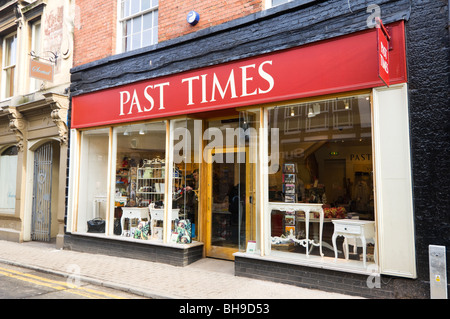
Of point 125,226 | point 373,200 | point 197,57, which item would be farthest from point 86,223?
point 373,200

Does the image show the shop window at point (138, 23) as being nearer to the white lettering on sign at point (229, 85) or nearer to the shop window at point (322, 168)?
the white lettering on sign at point (229, 85)

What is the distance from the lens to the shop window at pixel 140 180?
27.2 feet

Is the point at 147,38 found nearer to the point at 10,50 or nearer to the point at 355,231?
the point at 355,231

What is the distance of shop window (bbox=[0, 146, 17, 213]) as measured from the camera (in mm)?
12101

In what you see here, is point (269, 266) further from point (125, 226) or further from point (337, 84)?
point (125, 226)

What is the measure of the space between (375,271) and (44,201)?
10003 millimetres

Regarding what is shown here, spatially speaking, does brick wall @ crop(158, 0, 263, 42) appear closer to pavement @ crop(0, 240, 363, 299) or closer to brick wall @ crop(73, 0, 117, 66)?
brick wall @ crop(73, 0, 117, 66)

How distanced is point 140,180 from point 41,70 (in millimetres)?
4569

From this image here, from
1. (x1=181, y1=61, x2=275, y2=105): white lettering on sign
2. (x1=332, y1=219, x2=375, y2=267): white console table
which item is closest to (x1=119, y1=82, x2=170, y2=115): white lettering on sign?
(x1=181, y1=61, x2=275, y2=105): white lettering on sign

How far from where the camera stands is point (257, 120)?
6.84 metres

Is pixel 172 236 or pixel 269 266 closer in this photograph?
pixel 269 266

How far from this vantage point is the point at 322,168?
7176mm

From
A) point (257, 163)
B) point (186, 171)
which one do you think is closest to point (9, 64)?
point (186, 171)

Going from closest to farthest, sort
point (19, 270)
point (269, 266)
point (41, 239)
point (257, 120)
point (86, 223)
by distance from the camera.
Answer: point (269, 266), point (257, 120), point (19, 270), point (86, 223), point (41, 239)
